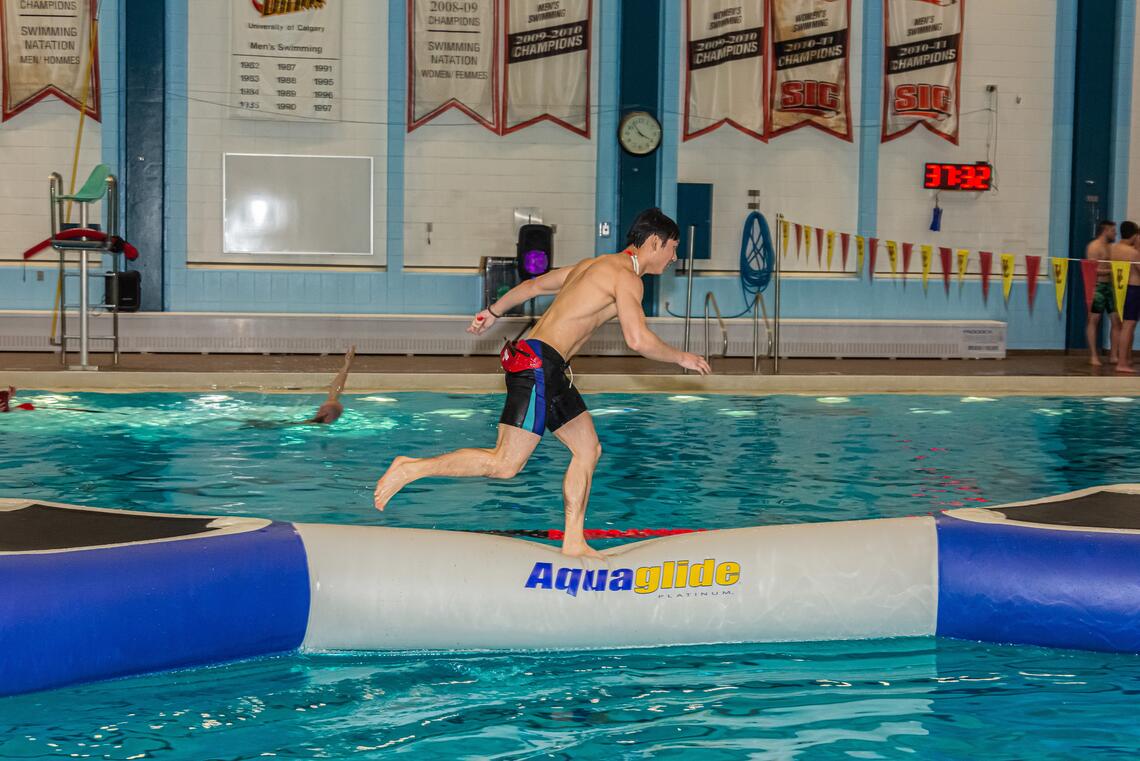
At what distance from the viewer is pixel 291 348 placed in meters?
15.6

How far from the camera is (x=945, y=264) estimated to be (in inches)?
645

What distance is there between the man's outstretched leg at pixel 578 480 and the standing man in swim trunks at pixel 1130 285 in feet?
35.3

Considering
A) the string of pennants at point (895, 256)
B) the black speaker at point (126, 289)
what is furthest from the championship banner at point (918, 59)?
the black speaker at point (126, 289)

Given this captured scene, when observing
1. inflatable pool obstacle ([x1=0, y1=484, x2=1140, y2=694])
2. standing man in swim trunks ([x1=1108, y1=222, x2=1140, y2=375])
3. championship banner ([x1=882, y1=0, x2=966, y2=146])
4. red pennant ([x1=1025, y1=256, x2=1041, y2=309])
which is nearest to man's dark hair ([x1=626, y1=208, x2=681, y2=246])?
inflatable pool obstacle ([x1=0, y1=484, x2=1140, y2=694])

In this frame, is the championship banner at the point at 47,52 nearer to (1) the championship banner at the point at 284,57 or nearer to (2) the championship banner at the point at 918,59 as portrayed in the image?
(1) the championship banner at the point at 284,57

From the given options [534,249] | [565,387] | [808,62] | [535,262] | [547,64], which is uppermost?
[808,62]

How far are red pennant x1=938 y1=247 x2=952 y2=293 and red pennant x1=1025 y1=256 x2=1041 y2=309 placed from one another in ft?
3.15

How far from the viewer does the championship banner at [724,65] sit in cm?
1670

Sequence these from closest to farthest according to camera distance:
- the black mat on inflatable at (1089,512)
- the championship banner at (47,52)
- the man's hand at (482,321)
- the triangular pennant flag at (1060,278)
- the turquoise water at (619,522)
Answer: the turquoise water at (619,522), the black mat on inflatable at (1089,512), the man's hand at (482,321), the triangular pennant flag at (1060,278), the championship banner at (47,52)

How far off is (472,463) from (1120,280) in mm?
10270

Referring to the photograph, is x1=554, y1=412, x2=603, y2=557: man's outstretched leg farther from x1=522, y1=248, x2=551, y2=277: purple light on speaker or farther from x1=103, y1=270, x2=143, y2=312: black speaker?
x1=522, y1=248, x2=551, y2=277: purple light on speaker

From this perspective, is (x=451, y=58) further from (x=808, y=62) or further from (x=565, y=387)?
(x=565, y=387)

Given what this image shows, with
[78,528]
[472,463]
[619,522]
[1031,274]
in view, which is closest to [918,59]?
[1031,274]

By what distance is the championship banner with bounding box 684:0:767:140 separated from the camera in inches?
658
